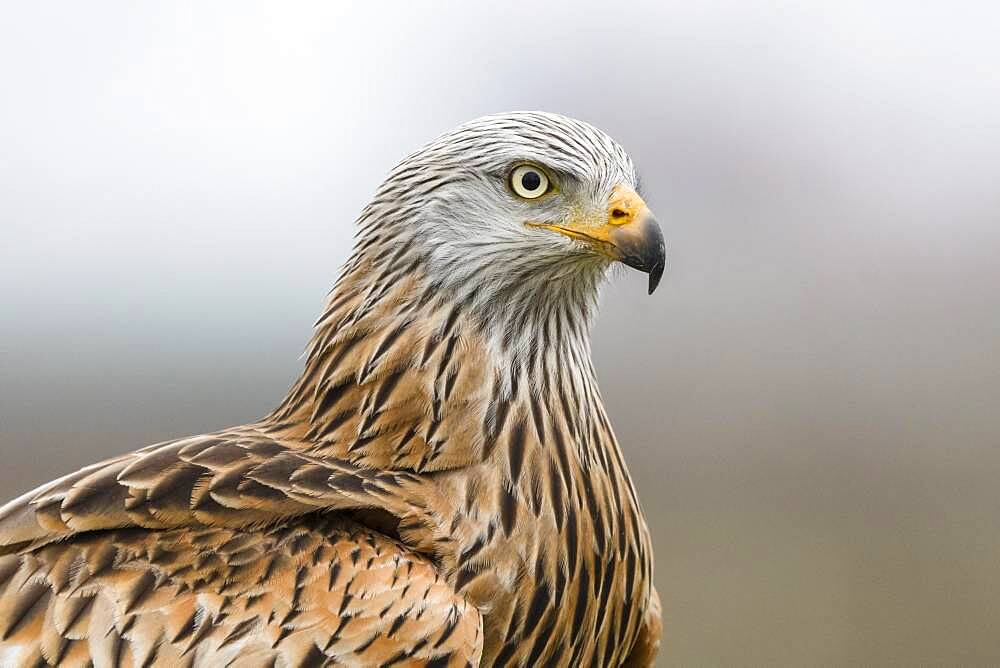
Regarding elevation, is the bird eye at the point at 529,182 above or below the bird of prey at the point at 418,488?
above

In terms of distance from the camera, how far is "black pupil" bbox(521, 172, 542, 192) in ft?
8.31

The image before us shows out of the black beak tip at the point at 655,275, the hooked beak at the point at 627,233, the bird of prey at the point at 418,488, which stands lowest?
the bird of prey at the point at 418,488

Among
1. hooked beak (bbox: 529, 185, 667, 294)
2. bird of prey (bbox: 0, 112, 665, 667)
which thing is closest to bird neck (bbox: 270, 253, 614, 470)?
bird of prey (bbox: 0, 112, 665, 667)

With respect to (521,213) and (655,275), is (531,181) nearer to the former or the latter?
(521,213)

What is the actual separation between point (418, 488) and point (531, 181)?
0.76 meters

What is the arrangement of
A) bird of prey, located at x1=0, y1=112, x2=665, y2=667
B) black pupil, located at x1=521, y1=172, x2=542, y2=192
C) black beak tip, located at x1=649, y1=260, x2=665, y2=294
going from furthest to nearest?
black pupil, located at x1=521, y1=172, x2=542, y2=192 → black beak tip, located at x1=649, y1=260, x2=665, y2=294 → bird of prey, located at x1=0, y1=112, x2=665, y2=667

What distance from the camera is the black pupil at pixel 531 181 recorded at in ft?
8.31

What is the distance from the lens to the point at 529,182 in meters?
2.54

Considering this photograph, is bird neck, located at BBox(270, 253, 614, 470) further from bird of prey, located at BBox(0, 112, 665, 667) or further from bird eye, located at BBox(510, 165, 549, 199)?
bird eye, located at BBox(510, 165, 549, 199)

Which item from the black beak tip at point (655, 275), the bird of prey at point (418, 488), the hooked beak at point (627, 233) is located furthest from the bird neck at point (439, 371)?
the black beak tip at point (655, 275)

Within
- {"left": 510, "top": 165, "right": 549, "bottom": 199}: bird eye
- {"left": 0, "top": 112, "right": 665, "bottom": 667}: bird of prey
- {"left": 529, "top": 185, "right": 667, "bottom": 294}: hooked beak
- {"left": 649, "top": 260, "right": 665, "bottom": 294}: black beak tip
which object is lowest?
{"left": 0, "top": 112, "right": 665, "bottom": 667}: bird of prey

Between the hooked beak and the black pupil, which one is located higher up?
the black pupil

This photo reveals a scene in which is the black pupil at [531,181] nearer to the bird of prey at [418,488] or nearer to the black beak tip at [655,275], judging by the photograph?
the bird of prey at [418,488]

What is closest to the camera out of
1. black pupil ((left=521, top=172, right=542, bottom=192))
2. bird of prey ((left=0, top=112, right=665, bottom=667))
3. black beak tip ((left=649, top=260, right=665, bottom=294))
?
bird of prey ((left=0, top=112, right=665, bottom=667))
